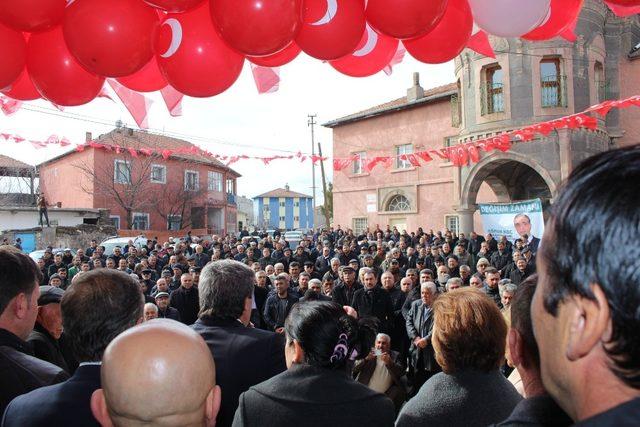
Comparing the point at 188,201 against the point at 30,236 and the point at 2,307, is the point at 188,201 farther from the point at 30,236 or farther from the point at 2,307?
the point at 2,307

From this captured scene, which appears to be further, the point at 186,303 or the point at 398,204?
the point at 398,204

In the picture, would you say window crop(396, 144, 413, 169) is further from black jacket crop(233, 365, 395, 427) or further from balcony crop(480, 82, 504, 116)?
black jacket crop(233, 365, 395, 427)

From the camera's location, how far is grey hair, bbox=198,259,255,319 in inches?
106

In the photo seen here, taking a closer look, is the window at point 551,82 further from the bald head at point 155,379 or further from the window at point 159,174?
the window at point 159,174

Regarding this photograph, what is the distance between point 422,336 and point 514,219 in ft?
28.7

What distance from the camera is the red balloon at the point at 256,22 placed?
8.86ft

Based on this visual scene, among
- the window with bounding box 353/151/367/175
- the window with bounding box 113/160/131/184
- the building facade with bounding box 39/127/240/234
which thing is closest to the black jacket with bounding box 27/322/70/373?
the window with bounding box 353/151/367/175

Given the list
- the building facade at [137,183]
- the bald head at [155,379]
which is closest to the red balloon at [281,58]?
the bald head at [155,379]

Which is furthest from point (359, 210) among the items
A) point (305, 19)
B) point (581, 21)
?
point (305, 19)

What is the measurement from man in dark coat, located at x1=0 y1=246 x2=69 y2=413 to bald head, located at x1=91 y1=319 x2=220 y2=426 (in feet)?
3.24

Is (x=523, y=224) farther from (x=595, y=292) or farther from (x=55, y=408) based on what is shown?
(x=595, y=292)

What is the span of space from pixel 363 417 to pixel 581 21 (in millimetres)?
19038

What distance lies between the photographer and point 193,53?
10.3 ft

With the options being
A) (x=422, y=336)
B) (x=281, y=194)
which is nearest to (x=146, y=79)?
(x=422, y=336)
